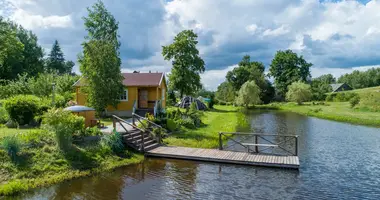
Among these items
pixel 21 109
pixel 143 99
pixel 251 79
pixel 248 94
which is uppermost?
pixel 251 79

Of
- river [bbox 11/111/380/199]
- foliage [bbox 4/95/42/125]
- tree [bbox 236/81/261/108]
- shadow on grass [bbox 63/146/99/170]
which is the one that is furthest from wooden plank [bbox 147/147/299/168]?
tree [bbox 236/81/261/108]

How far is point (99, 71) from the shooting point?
22375 millimetres

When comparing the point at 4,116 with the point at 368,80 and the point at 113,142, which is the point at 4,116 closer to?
the point at 113,142

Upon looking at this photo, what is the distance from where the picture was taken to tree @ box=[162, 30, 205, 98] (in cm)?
4512

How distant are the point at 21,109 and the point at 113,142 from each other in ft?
24.1

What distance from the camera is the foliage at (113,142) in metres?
13.9

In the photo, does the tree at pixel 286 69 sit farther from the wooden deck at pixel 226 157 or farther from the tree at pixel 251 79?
Result: the wooden deck at pixel 226 157

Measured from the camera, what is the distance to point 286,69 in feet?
248

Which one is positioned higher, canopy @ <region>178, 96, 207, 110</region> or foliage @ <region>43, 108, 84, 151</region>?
canopy @ <region>178, 96, 207, 110</region>

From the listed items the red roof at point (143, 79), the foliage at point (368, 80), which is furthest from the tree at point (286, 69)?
the red roof at point (143, 79)

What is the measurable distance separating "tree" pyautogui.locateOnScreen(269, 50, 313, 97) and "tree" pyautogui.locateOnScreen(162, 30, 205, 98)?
3527cm

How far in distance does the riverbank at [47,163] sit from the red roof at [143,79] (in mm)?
11793

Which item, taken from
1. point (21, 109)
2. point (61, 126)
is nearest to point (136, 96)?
point (21, 109)

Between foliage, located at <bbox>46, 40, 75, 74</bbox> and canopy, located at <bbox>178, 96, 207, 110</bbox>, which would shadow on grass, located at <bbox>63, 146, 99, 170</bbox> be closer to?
canopy, located at <bbox>178, 96, 207, 110</bbox>
